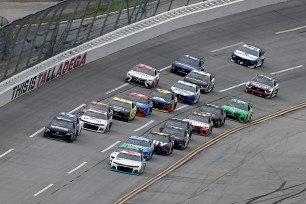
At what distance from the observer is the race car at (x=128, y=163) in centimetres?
6600

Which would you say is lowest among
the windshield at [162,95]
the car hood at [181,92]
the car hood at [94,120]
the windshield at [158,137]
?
the car hood at [181,92]

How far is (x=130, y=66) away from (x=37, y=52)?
820 cm

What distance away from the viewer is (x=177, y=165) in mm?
68688

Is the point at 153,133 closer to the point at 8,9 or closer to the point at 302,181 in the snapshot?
the point at 302,181

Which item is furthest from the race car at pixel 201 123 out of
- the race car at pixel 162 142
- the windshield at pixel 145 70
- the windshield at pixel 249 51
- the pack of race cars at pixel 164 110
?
the windshield at pixel 249 51

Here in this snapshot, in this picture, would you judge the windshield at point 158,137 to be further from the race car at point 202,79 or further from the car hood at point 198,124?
the race car at point 202,79

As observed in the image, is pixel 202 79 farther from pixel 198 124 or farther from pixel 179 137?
pixel 179 137

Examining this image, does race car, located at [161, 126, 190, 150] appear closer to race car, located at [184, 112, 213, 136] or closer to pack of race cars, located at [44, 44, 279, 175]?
pack of race cars, located at [44, 44, 279, 175]

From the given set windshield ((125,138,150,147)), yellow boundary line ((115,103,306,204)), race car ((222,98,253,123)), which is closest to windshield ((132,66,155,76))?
race car ((222,98,253,123))

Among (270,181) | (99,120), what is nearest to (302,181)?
(270,181)

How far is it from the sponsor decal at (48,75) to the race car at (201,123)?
9.81m

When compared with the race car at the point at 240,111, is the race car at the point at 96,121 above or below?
above

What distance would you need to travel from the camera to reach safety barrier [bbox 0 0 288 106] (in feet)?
253

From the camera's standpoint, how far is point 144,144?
68.6m
